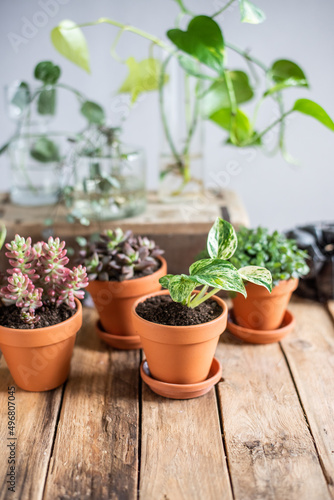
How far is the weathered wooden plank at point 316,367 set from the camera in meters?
0.93

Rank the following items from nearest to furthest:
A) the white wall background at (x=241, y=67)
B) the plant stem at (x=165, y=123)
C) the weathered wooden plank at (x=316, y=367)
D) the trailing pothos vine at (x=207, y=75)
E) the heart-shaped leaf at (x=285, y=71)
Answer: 1. the weathered wooden plank at (x=316, y=367)
2. the trailing pothos vine at (x=207, y=75)
3. the heart-shaped leaf at (x=285, y=71)
4. the plant stem at (x=165, y=123)
5. the white wall background at (x=241, y=67)

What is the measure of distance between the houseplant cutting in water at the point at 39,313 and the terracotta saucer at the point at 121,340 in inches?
6.7

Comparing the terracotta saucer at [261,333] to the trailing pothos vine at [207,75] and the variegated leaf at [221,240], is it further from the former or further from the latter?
the trailing pothos vine at [207,75]

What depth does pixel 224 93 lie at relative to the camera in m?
1.47

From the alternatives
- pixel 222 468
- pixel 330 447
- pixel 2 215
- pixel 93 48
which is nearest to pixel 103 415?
pixel 222 468

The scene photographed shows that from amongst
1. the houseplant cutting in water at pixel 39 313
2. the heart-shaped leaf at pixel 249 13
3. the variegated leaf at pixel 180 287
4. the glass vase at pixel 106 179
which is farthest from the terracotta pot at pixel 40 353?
the heart-shaped leaf at pixel 249 13

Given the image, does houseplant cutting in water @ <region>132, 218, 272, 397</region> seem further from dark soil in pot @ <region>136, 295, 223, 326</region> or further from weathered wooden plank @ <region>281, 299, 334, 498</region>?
weathered wooden plank @ <region>281, 299, 334, 498</region>

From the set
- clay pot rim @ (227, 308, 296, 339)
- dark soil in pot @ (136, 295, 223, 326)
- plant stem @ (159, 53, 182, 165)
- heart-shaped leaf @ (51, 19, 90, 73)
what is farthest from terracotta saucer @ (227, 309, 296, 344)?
heart-shaped leaf @ (51, 19, 90, 73)

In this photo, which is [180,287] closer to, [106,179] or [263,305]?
[263,305]

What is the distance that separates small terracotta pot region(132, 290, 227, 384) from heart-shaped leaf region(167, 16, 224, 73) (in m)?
0.62

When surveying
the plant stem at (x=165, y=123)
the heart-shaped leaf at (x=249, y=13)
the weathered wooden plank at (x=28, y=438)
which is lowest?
the weathered wooden plank at (x=28, y=438)

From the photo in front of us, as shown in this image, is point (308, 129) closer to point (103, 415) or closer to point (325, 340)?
point (325, 340)

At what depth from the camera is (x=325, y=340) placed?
127cm

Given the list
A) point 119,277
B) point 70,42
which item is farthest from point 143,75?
point 119,277
